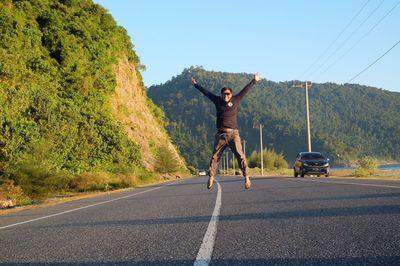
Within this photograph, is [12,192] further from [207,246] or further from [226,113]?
[207,246]

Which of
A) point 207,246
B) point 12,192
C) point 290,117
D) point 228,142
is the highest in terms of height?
point 290,117

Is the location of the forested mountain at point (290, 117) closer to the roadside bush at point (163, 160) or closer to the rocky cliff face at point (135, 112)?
the roadside bush at point (163, 160)

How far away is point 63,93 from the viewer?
40719mm

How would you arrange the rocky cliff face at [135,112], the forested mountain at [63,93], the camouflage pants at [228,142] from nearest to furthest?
the camouflage pants at [228,142] < the forested mountain at [63,93] < the rocky cliff face at [135,112]

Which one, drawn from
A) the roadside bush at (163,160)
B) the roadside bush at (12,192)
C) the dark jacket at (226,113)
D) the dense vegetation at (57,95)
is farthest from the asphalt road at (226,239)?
the roadside bush at (163,160)

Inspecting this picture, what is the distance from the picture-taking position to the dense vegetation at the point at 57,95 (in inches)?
992

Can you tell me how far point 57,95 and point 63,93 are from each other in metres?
1.18

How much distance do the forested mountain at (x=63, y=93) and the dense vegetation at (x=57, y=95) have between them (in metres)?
0.06

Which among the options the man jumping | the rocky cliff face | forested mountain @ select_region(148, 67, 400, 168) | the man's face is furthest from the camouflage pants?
forested mountain @ select_region(148, 67, 400, 168)

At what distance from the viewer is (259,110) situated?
509 feet

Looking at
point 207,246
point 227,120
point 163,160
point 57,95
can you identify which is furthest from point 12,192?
point 163,160

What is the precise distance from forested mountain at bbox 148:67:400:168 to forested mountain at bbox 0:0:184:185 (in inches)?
3707

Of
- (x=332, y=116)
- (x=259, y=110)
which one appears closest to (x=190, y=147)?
(x=259, y=110)

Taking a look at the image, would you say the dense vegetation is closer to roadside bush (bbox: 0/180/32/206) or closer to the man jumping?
roadside bush (bbox: 0/180/32/206)
